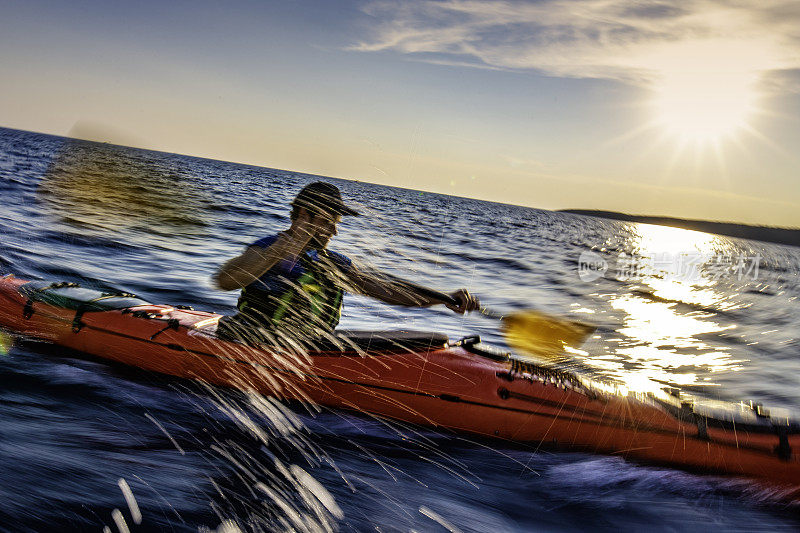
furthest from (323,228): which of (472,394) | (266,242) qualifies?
(472,394)

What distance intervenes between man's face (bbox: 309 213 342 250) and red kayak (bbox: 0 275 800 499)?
0.84m

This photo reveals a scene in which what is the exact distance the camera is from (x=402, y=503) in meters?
3.43

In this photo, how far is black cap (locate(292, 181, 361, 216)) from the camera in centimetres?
358

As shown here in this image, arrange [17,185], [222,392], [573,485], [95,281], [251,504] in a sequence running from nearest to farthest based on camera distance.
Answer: [251,504]
[573,485]
[222,392]
[95,281]
[17,185]

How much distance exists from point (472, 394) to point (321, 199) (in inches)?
77.0

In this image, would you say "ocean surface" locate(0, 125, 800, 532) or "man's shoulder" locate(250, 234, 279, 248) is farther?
"man's shoulder" locate(250, 234, 279, 248)

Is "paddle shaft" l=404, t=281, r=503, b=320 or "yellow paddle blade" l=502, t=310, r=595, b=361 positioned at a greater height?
"paddle shaft" l=404, t=281, r=503, b=320

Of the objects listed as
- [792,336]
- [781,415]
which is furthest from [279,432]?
[792,336]

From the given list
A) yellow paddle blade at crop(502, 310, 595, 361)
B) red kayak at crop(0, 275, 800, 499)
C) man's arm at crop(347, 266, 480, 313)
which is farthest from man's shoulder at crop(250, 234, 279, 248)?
yellow paddle blade at crop(502, 310, 595, 361)

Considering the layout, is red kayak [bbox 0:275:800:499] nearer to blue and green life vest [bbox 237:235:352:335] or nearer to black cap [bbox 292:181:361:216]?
blue and green life vest [bbox 237:235:352:335]

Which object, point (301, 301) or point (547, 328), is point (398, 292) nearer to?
point (301, 301)

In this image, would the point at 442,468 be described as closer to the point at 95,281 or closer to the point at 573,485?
the point at 573,485

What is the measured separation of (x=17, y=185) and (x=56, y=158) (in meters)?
19.4

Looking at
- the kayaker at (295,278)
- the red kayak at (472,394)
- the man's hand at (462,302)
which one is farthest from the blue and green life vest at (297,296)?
the man's hand at (462,302)
